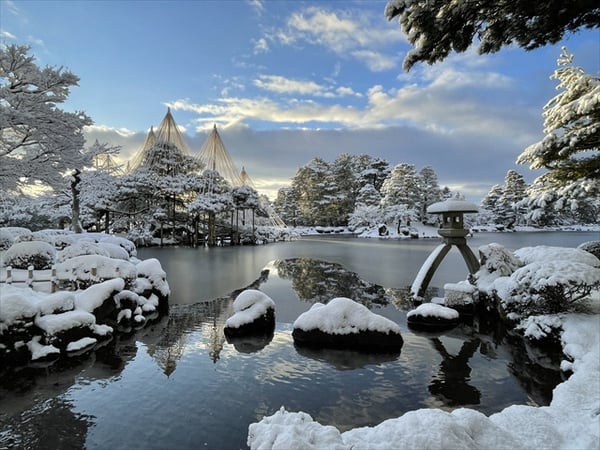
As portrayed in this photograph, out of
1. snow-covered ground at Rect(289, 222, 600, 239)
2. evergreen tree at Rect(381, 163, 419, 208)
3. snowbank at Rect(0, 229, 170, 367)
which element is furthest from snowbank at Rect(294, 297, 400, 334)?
evergreen tree at Rect(381, 163, 419, 208)

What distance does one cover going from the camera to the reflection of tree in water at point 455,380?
416 centimetres

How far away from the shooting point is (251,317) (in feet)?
22.1

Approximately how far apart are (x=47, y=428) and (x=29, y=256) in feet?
26.9

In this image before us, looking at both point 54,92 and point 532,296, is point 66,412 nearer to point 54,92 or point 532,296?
point 532,296

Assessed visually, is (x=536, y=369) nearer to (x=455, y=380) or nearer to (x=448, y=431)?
(x=455, y=380)

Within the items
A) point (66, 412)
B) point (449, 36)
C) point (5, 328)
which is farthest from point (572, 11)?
point (5, 328)

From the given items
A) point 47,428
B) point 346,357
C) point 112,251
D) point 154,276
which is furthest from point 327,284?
point 47,428

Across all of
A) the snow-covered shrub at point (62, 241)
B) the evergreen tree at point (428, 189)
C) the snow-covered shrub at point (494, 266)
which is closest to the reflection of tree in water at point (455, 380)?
the snow-covered shrub at point (494, 266)

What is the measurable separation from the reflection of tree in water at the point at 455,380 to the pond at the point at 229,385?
2 cm

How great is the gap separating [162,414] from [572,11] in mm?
6138

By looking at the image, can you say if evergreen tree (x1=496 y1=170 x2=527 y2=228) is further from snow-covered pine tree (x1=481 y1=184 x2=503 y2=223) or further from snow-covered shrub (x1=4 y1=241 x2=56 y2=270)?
snow-covered shrub (x1=4 y1=241 x2=56 y2=270)

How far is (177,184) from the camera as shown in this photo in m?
26.6

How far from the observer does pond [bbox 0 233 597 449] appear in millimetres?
3578

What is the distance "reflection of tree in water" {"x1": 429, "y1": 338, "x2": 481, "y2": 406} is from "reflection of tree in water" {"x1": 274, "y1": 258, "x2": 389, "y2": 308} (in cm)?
311
